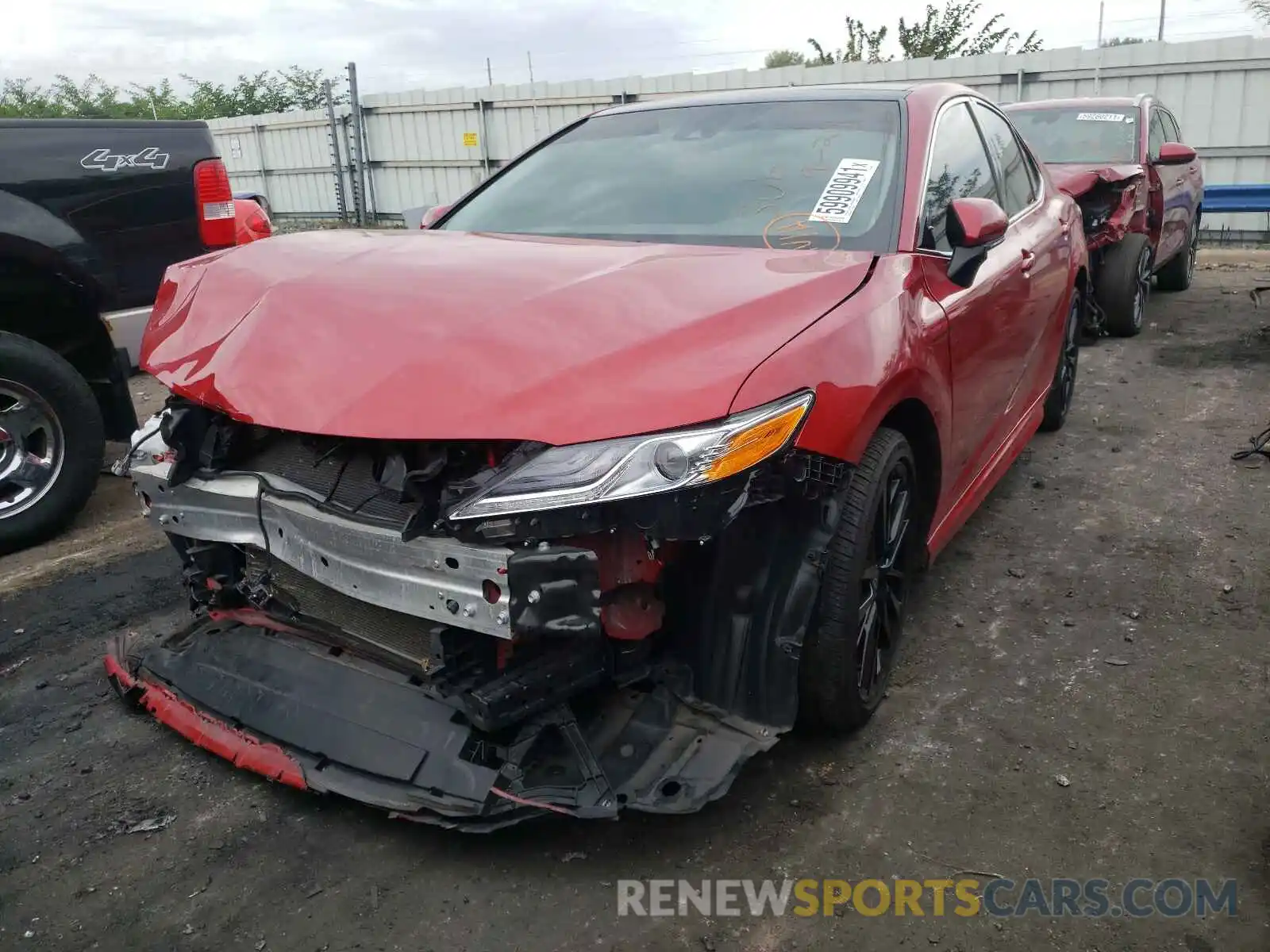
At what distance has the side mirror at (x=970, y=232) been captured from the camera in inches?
115

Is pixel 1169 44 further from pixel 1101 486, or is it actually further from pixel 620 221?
pixel 620 221

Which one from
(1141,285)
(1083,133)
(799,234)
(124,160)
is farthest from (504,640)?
(1083,133)

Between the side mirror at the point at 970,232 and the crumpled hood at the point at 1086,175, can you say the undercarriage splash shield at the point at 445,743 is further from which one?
the crumpled hood at the point at 1086,175

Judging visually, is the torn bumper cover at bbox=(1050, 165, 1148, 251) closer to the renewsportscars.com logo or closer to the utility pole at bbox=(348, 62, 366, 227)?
the renewsportscars.com logo

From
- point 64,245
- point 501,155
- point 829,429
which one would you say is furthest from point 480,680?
point 501,155

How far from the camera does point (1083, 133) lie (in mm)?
7949

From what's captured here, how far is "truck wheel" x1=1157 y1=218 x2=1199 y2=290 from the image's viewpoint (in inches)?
376

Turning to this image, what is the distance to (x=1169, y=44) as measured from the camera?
1334 centimetres

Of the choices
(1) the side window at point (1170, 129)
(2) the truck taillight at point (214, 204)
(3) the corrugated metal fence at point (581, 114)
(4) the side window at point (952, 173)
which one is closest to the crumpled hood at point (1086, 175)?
(1) the side window at point (1170, 129)

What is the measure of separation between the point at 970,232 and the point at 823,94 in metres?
0.89

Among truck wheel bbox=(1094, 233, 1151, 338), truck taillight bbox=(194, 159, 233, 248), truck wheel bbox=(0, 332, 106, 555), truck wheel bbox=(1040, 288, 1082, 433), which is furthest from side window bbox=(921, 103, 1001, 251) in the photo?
truck wheel bbox=(1094, 233, 1151, 338)

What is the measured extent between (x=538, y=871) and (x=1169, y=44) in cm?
1466

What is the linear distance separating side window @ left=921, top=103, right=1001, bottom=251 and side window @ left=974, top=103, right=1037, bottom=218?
5.4 inches

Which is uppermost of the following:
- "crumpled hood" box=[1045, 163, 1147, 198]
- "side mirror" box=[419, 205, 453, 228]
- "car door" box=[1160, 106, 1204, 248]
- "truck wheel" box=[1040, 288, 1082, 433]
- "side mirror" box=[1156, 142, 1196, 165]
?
"side mirror" box=[419, 205, 453, 228]
